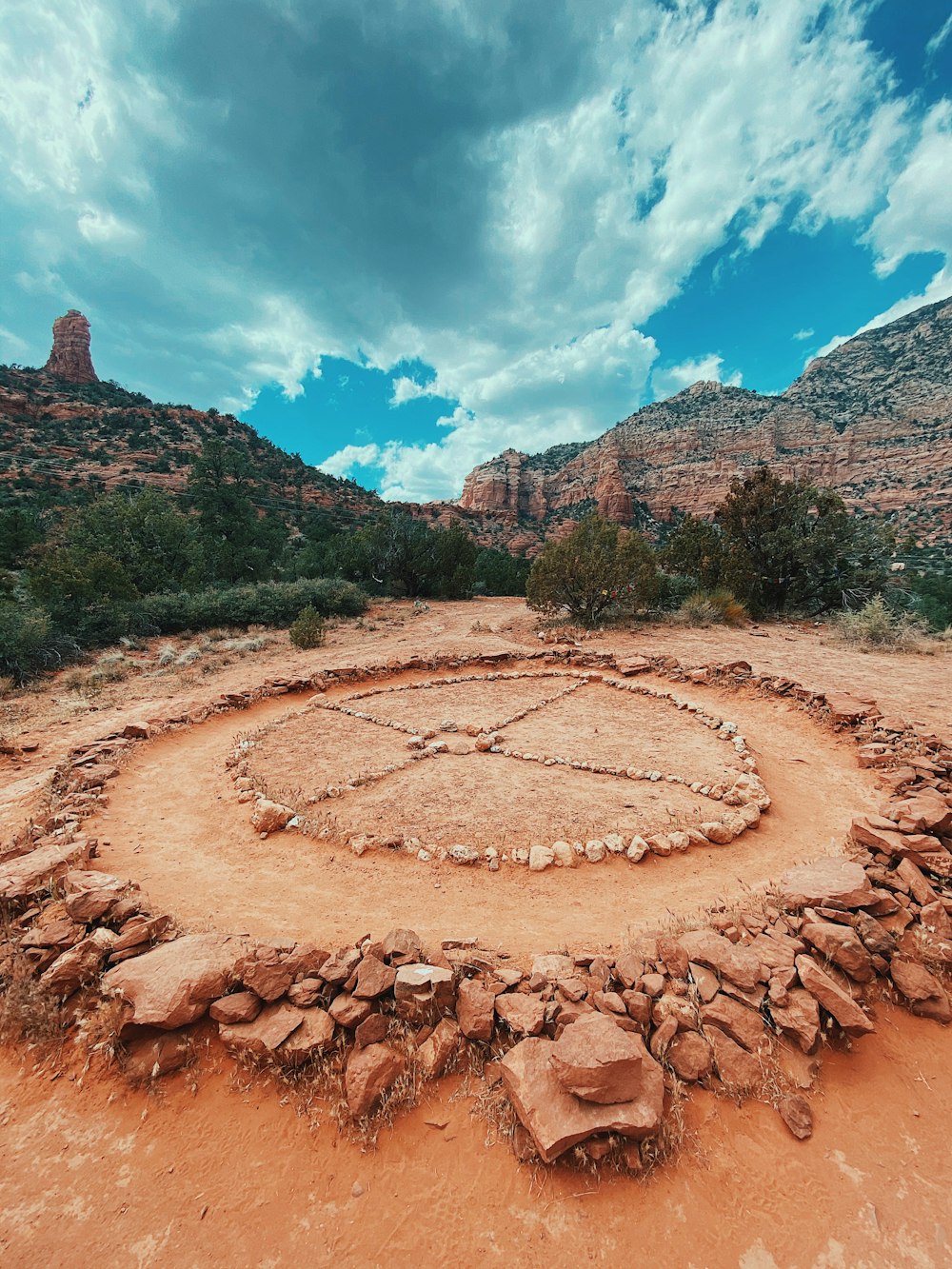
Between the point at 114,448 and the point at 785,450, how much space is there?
256 ft

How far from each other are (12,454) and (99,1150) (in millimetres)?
55514

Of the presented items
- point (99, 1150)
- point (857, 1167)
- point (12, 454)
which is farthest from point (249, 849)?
point (12, 454)

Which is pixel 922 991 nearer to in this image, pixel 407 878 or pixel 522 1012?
pixel 522 1012

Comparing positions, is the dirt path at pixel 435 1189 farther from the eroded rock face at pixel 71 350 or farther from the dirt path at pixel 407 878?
the eroded rock face at pixel 71 350

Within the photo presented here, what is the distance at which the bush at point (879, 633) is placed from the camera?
13008 mm

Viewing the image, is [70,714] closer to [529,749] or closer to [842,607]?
[529,749]

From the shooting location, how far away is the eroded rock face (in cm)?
6481

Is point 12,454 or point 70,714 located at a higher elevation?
point 12,454

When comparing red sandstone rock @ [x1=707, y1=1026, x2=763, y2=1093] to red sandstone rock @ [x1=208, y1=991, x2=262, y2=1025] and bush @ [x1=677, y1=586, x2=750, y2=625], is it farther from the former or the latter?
bush @ [x1=677, y1=586, x2=750, y2=625]

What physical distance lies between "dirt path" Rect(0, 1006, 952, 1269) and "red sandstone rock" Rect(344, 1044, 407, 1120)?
0.16 meters

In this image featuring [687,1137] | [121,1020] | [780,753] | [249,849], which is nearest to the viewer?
[687,1137]

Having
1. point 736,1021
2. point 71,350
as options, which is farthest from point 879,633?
point 71,350

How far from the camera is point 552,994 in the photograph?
2.88 metres

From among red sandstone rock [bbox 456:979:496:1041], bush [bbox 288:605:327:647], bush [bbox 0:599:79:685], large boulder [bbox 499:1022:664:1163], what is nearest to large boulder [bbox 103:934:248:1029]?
red sandstone rock [bbox 456:979:496:1041]
